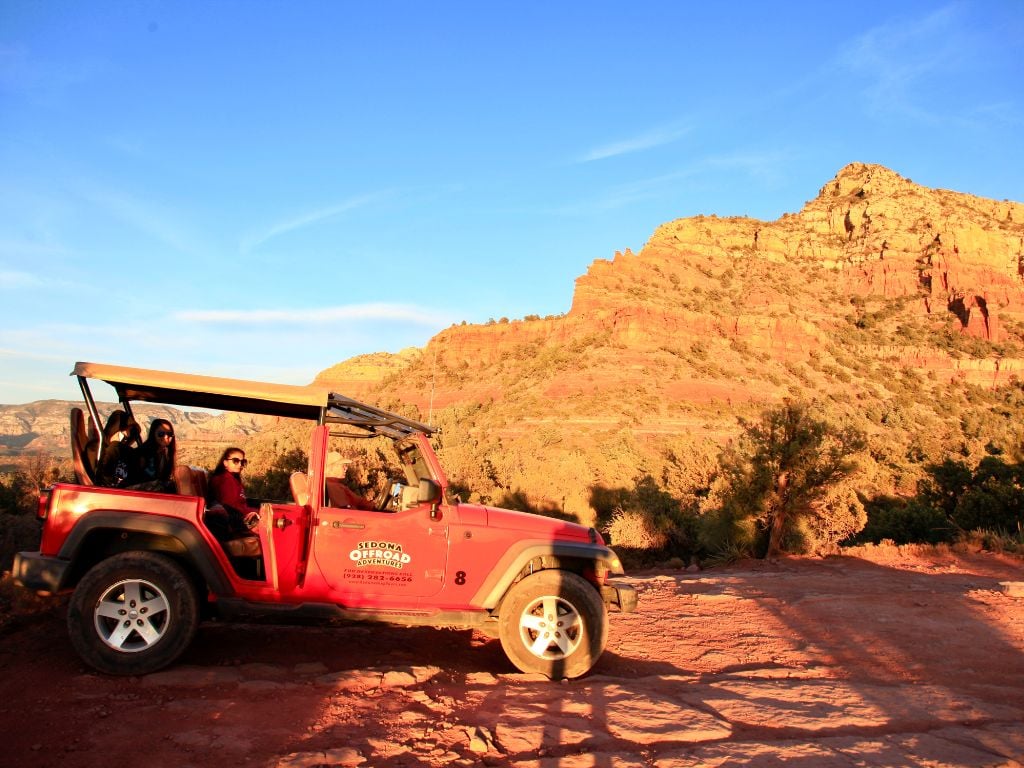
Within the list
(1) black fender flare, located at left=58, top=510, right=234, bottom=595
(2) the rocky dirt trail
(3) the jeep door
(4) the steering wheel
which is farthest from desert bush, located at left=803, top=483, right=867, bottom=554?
(1) black fender flare, located at left=58, top=510, right=234, bottom=595

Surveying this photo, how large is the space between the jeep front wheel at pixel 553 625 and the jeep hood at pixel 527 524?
1.03 ft

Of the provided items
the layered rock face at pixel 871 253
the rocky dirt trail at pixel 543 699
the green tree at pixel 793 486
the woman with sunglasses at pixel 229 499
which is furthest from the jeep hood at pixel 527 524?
the layered rock face at pixel 871 253

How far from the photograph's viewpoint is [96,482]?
5.26 meters

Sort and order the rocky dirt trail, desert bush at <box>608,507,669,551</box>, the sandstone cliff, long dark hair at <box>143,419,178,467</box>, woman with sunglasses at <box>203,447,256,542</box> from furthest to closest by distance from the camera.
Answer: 1. the sandstone cliff
2. desert bush at <box>608,507,669,551</box>
3. long dark hair at <box>143,419,178,467</box>
4. woman with sunglasses at <box>203,447,256,542</box>
5. the rocky dirt trail

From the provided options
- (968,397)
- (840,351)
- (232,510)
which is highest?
(840,351)

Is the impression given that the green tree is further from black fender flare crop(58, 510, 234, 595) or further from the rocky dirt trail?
black fender flare crop(58, 510, 234, 595)

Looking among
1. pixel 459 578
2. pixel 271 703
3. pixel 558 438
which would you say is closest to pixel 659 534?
pixel 459 578

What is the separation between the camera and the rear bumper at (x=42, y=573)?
4.77 metres

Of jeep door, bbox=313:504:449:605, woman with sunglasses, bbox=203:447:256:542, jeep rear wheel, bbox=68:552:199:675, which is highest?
woman with sunglasses, bbox=203:447:256:542

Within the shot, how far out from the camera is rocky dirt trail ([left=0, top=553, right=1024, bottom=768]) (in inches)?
146

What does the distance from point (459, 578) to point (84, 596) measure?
2.59 meters

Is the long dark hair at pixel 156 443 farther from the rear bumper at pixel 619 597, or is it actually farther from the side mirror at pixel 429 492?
the rear bumper at pixel 619 597

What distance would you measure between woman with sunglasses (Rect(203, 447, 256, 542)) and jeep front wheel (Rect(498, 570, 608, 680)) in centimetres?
222

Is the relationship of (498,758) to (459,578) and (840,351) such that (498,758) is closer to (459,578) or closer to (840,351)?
(459,578)
